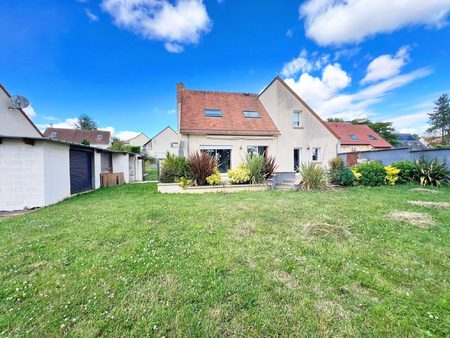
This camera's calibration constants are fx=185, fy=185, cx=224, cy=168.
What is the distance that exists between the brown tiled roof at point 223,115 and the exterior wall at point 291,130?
0.86 metres

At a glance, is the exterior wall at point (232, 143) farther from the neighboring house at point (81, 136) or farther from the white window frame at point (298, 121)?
the neighboring house at point (81, 136)

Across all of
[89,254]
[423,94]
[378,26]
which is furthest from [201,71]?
[423,94]

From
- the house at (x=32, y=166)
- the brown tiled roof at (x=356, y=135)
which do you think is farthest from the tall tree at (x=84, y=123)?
the brown tiled roof at (x=356, y=135)

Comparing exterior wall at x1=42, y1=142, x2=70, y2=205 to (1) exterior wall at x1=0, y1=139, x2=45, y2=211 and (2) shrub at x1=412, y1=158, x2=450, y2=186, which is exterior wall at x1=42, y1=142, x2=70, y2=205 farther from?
(2) shrub at x1=412, y1=158, x2=450, y2=186

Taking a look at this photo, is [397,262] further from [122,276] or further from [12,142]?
[12,142]

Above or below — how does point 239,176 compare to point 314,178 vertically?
above

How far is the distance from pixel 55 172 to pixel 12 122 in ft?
18.3

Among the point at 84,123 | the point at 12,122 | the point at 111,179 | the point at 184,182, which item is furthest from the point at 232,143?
the point at 84,123

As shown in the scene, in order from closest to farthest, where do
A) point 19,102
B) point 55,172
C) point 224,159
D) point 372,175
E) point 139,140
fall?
point 55,172
point 19,102
point 372,175
point 224,159
point 139,140

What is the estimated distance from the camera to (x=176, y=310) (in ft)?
6.37

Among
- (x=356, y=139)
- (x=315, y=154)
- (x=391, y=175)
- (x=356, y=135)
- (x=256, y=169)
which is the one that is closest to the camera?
(x=256, y=169)

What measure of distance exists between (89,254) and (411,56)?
2127 cm

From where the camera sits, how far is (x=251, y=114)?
14352 millimetres

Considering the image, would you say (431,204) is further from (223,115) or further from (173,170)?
(223,115)
